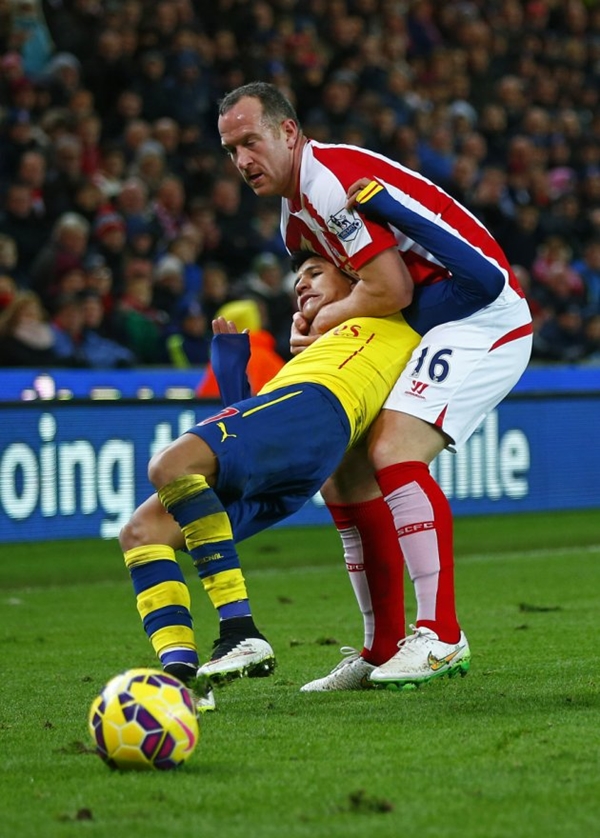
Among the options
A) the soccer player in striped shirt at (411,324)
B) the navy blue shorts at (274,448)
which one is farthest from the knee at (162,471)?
the soccer player in striped shirt at (411,324)

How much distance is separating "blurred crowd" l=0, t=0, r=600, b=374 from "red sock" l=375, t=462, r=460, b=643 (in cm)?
674

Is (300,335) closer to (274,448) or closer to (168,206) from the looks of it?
(274,448)

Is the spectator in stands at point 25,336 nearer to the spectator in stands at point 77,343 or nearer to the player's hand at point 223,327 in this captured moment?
the spectator in stands at point 77,343

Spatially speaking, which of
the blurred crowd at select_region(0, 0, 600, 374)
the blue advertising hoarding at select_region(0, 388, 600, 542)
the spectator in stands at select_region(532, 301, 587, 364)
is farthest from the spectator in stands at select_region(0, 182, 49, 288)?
the spectator in stands at select_region(532, 301, 587, 364)

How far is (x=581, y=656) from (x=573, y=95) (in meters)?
15.8

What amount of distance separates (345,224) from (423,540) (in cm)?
109

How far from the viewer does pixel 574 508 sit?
1290 cm

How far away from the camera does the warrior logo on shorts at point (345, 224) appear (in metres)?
5.02

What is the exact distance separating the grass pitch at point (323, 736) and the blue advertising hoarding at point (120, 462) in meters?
1.55

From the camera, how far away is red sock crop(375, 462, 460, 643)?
5.05m

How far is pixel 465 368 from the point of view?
5223 millimetres

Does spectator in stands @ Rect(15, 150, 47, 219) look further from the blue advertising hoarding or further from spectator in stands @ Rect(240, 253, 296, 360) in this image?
the blue advertising hoarding

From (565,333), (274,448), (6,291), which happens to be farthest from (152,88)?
(274,448)

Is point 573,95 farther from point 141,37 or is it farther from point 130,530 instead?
point 130,530
